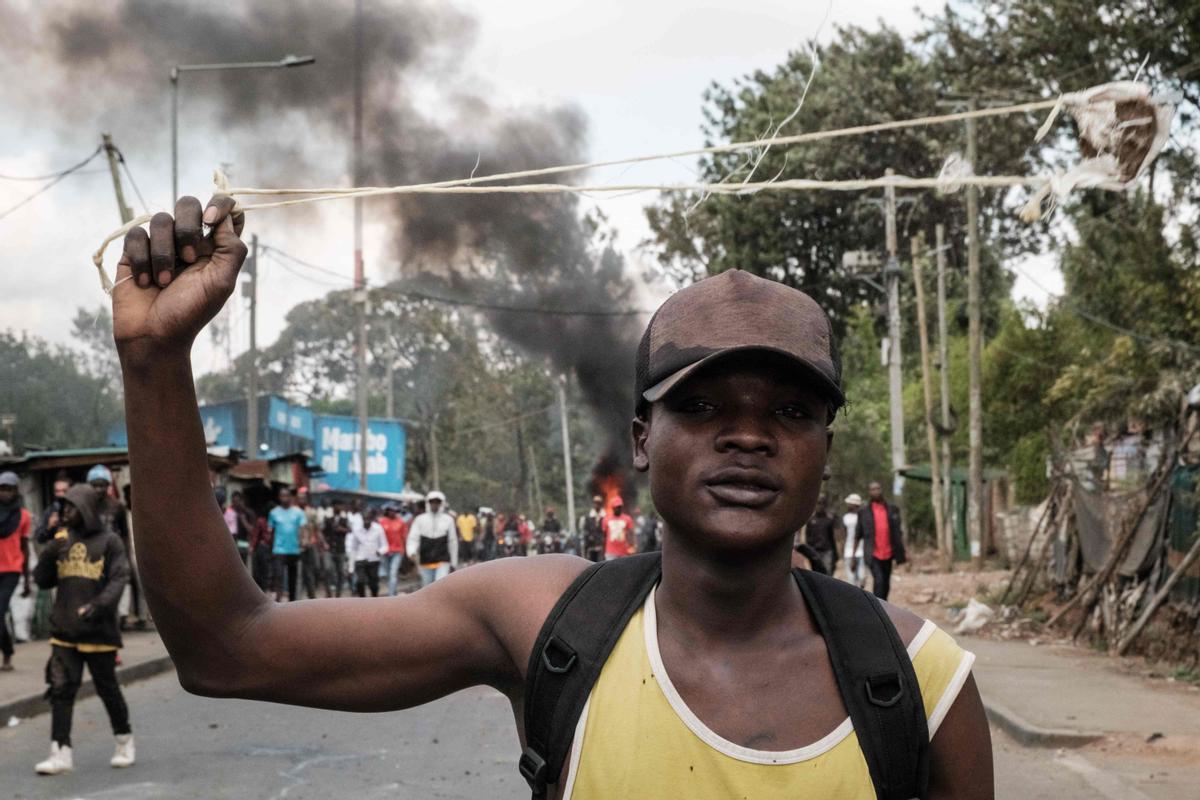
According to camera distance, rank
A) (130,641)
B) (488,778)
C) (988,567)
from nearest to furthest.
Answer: (488,778) < (130,641) < (988,567)

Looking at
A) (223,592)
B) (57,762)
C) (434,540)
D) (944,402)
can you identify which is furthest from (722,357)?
(944,402)

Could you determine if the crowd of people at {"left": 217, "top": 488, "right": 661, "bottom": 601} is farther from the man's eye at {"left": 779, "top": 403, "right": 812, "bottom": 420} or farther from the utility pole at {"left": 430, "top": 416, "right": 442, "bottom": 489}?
the utility pole at {"left": 430, "top": 416, "right": 442, "bottom": 489}

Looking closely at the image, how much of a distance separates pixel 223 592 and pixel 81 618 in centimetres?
681

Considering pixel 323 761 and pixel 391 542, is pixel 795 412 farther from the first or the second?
pixel 391 542

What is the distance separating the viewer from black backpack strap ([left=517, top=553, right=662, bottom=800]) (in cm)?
192

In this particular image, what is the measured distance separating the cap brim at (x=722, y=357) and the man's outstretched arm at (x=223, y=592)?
1.06 ft

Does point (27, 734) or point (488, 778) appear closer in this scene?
point (488, 778)

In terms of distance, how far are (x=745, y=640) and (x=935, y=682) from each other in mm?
260

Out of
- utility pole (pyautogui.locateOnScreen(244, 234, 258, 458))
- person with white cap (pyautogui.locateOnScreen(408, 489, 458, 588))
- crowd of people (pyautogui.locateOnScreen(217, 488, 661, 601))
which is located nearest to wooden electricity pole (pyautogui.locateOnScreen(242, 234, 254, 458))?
utility pole (pyautogui.locateOnScreen(244, 234, 258, 458))

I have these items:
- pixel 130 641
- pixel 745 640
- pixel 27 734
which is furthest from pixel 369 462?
pixel 745 640

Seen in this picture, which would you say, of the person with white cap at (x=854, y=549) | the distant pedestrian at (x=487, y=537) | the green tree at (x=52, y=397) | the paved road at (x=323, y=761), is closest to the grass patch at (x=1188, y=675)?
the paved road at (x=323, y=761)

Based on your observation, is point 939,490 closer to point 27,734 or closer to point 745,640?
point 27,734

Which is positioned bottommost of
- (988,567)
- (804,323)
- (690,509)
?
(988,567)

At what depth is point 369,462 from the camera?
1923 inches
